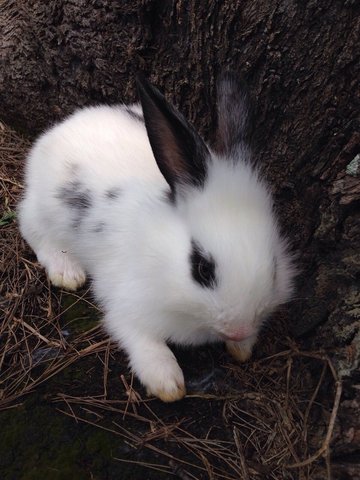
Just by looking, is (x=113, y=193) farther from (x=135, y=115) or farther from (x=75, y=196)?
(x=135, y=115)

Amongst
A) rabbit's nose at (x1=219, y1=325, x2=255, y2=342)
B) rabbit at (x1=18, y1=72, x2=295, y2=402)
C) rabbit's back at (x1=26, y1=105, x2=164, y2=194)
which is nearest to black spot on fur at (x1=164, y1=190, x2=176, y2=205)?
rabbit at (x1=18, y1=72, x2=295, y2=402)

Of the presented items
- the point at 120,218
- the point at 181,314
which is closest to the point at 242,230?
the point at 181,314

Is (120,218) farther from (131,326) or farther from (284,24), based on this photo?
(284,24)

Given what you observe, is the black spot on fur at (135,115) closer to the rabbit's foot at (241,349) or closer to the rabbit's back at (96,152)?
the rabbit's back at (96,152)

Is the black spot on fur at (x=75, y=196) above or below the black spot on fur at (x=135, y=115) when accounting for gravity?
below

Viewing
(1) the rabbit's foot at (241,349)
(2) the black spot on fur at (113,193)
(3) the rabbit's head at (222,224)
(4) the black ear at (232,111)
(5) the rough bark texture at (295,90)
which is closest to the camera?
(3) the rabbit's head at (222,224)

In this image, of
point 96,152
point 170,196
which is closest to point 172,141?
point 170,196

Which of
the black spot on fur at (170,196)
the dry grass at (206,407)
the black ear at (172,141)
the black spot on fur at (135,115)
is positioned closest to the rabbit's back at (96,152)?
the black spot on fur at (135,115)
